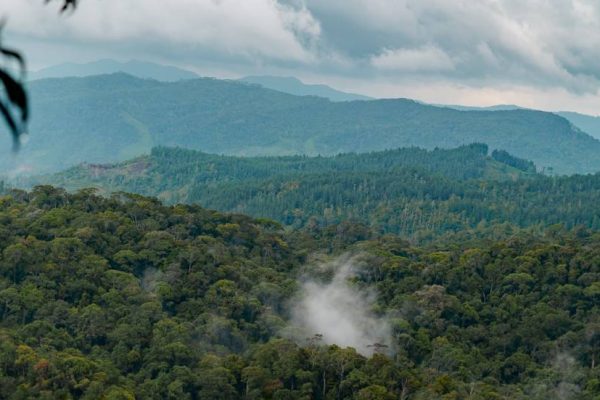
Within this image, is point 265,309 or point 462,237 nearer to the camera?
point 265,309

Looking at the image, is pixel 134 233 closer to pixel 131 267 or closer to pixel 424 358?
pixel 131 267

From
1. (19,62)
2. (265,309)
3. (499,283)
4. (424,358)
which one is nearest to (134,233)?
(265,309)

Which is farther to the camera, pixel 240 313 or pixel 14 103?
pixel 240 313

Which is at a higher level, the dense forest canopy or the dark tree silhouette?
the dark tree silhouette

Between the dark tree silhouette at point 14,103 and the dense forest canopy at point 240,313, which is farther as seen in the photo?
the dense forest canopy at point 240,313

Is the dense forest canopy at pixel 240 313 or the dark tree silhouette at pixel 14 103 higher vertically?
the dark tree silhouette at pixel 14 103

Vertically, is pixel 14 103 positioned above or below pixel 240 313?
above

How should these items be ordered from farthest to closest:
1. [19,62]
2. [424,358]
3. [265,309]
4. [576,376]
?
[265,309]
[424,358]
[576,376]
[19,62]

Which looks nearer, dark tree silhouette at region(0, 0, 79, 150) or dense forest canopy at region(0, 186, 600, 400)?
dark tree silhouette at region(0, 0, 79, 150)
